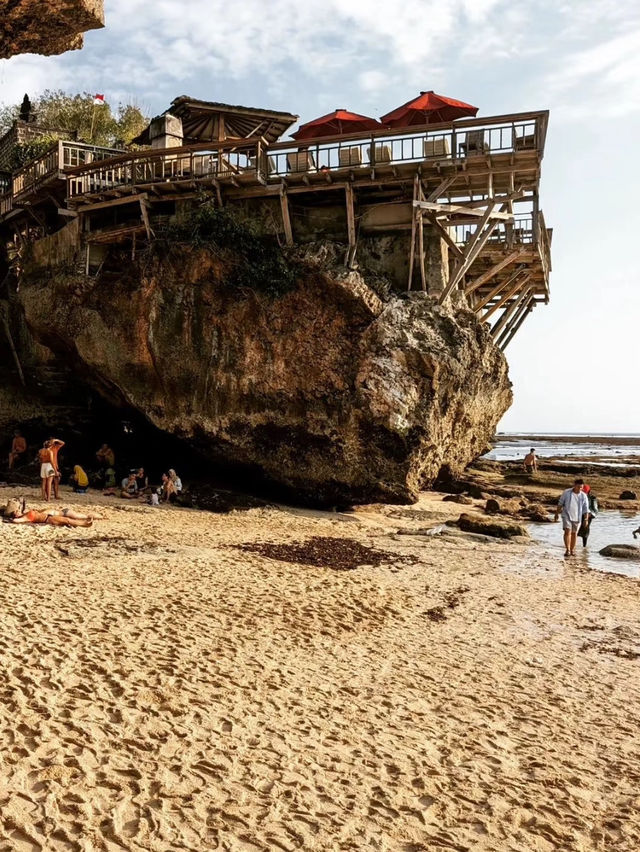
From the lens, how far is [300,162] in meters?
19.2

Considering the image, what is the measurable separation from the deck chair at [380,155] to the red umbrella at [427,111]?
3.20 ft

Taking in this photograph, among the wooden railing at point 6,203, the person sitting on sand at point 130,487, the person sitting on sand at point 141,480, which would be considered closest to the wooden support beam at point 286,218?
the person sitting on sand at point 141,480

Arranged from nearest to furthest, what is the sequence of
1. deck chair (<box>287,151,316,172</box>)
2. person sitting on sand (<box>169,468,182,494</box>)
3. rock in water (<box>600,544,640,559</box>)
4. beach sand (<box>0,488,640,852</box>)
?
beach sand (<box>0,488,640,852</box>) → rock in water (<box>600,544,640,559</box>) → person sitting on sand (<box>169,468,182,494</box>) → deck chair (<box>287,151,316,172</box>)

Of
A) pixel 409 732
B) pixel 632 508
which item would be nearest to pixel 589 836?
pixel 409 732

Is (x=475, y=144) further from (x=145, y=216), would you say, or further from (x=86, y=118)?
(x=86, y=118)

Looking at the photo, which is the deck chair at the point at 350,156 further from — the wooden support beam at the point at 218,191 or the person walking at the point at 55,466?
the person walking at the point at 55,466

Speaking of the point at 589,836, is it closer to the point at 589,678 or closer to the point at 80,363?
the point at 589,678

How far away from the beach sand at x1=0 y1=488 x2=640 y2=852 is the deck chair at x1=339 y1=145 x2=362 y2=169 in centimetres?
1233

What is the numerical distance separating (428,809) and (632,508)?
23.7 meters

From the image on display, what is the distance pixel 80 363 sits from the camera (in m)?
22.4

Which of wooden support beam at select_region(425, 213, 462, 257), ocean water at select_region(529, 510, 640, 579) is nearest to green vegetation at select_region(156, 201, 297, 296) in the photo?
wooden support beam at select_region(425, 213, 462, 257)

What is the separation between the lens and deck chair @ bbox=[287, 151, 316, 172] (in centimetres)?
1914

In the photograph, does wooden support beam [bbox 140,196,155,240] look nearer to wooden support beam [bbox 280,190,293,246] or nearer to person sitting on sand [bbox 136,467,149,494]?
wooden support beam [bbox 280,190,293,246]

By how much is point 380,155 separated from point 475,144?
2.67m
